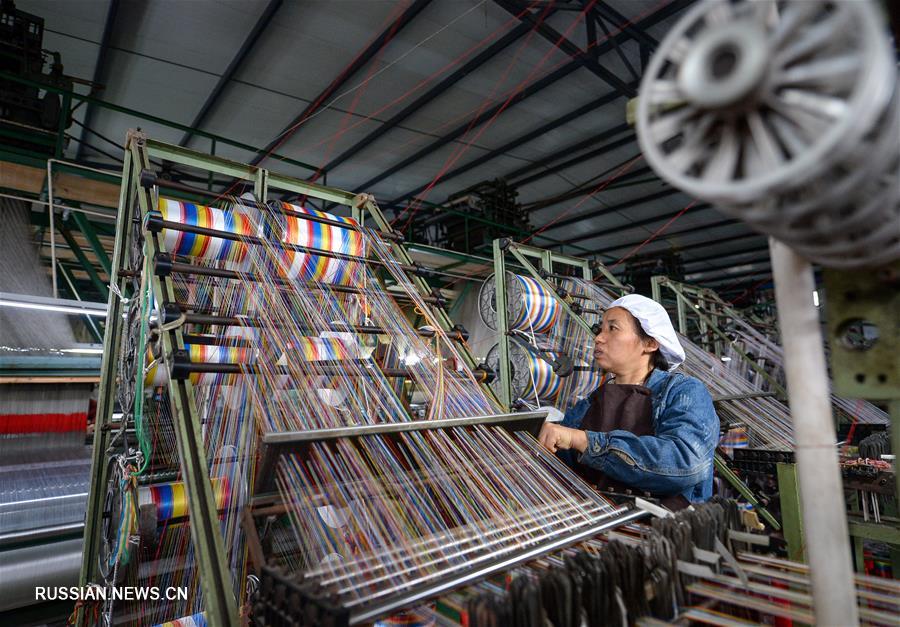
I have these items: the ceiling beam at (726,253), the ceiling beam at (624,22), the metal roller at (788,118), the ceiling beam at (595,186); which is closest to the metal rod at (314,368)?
the metal roller at (788,118)

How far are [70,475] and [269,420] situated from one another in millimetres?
2382

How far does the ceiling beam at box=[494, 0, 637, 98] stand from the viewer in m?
4.76

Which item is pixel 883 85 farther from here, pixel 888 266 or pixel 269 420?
pixel 269 420

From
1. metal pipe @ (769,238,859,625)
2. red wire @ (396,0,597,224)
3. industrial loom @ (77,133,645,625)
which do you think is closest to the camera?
metal pipe @ (769,238,859,625)

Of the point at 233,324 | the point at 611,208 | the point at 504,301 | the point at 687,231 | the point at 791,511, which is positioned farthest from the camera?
the point at 687,231

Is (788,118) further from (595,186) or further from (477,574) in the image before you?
(595,186)

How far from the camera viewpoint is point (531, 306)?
428cm

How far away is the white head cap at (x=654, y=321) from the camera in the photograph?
7.28ft

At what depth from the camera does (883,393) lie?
0.80 metres

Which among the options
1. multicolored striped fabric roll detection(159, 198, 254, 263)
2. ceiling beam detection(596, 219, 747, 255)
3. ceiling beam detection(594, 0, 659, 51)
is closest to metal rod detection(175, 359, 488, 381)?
multicolored striped fabric roll detection(159, 198, 254, 263)

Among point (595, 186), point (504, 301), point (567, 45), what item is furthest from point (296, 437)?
point (595, 186)

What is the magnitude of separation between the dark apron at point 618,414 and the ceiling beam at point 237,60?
14.8 ft

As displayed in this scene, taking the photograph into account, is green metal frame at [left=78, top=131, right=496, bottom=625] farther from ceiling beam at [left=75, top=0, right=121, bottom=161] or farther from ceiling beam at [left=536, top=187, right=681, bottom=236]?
ceiling beam at [left=536, top=187, right=681, bottom=236]

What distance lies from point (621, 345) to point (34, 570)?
299 cm
